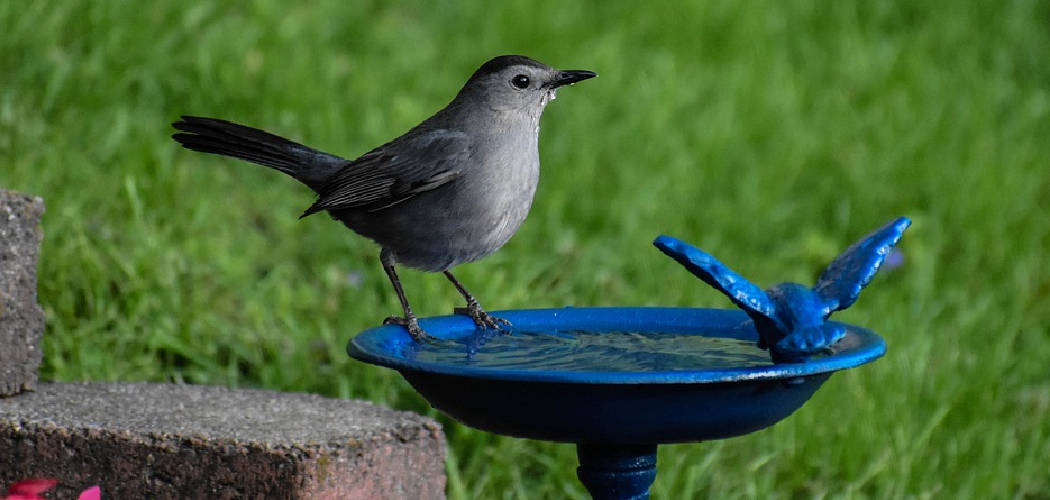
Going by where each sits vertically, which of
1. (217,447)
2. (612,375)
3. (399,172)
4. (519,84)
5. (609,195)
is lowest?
(217,447)

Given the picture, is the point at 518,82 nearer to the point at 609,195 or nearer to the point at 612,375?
the point at 612,375

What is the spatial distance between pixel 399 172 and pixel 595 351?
0.70 metres

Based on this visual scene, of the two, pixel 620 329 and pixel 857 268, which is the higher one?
pixel 857 268

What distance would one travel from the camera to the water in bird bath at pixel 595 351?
275 cm

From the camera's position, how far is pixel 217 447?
3029 mm

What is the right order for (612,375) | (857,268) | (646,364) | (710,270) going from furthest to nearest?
(646,364)
(857,268)
(710,270)
(612,375)

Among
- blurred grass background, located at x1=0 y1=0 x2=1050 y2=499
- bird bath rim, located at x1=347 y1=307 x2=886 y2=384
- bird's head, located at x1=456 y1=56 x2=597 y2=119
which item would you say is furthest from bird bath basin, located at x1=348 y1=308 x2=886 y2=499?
blurred grass background, located at x1=0 y1=0 x2=1050 y2=499

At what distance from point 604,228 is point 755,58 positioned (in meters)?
2.17

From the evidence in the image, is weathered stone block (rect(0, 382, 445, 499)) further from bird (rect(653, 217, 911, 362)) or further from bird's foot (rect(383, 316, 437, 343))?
bird (rect(653, 217, 911, 362))

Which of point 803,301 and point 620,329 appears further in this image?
point 620,329

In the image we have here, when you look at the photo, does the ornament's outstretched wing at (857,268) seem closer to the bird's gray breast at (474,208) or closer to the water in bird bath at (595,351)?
the water in bird bath at (595,351)

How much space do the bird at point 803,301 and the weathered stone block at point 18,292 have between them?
Result: 1823 mm

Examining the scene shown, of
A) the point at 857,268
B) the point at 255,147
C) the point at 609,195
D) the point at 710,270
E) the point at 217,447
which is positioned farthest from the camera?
the point at 609,195

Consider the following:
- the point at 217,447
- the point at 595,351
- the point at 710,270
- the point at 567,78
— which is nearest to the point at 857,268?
the point at 710,270
